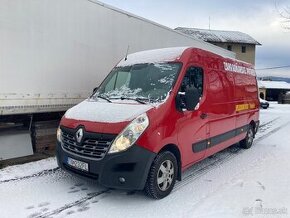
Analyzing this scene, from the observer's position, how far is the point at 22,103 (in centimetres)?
630

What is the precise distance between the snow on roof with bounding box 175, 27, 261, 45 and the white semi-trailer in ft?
128

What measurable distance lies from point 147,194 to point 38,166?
8.53ft

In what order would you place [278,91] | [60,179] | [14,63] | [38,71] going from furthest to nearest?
[278,91] → [38,71] → [14,63] → [60,179]

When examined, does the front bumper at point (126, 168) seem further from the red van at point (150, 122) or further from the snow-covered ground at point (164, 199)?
the snow-covered ground at point (164, 199)

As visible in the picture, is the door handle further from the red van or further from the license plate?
the license plate

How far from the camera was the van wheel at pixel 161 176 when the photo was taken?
4738 millimetres

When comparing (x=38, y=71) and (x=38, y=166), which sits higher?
(x=38, y=71)

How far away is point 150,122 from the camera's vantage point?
4652 mm

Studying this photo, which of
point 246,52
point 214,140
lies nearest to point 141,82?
point 214,140

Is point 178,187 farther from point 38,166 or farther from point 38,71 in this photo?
point 38,71

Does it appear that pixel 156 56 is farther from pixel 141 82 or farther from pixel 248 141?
pixel 248 141

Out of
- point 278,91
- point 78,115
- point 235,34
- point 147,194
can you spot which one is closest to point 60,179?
point 78,115

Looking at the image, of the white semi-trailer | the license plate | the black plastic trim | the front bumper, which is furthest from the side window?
the white semi-trailer

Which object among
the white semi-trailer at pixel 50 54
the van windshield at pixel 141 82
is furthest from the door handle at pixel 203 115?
the white semi-trailer at pixel 50 54
